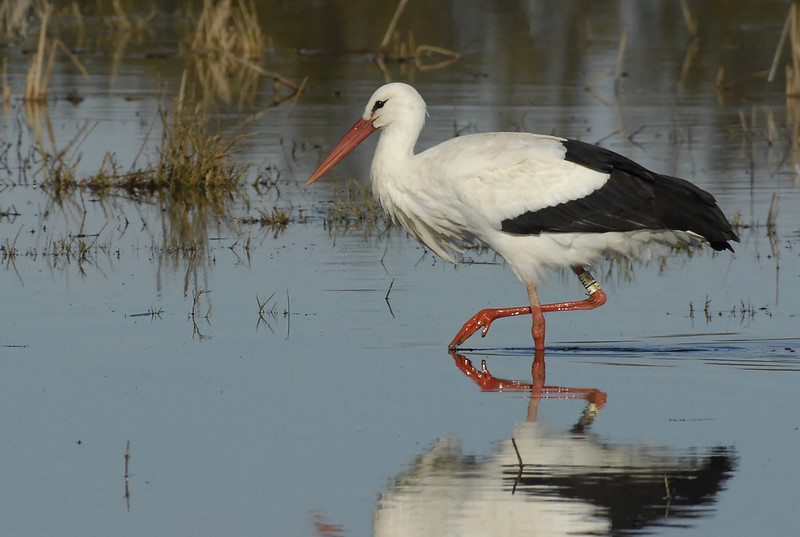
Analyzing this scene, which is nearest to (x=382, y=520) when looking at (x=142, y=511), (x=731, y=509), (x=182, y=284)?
(x=142, y=511)

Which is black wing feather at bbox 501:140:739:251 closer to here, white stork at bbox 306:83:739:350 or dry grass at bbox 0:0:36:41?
white stork at bbox 306:83:739:350

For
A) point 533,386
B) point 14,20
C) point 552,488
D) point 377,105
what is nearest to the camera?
point 552,488

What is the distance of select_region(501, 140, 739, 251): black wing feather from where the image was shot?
7559 mm

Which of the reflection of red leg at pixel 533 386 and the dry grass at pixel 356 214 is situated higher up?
the dry grass at pixel 356 214

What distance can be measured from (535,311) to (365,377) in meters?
1.27

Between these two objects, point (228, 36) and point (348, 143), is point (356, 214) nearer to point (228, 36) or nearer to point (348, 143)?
point (348, 143)

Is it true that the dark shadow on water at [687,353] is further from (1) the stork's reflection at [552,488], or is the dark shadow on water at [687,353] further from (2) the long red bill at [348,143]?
(2) the long red bill at [348,143]

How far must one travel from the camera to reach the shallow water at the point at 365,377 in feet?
16.6

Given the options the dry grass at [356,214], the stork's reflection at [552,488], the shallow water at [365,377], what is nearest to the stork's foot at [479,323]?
the shallow water at [365,377]

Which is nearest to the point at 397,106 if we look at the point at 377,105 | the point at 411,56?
the point at 377,105

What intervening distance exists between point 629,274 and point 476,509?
179 inches

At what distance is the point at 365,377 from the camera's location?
6828mm

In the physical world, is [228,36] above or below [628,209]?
above

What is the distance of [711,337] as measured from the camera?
25.0ft
